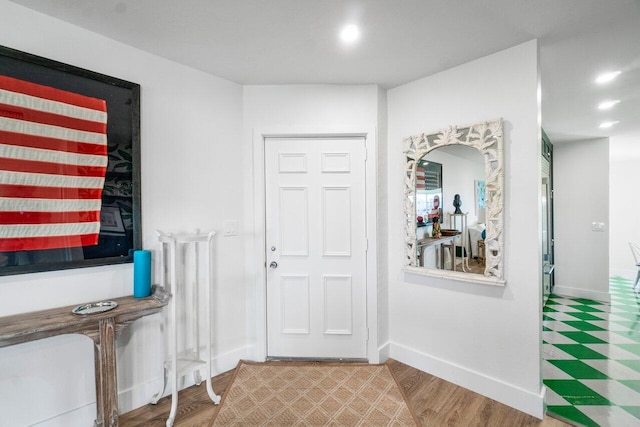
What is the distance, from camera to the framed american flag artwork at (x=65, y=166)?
1.56 m

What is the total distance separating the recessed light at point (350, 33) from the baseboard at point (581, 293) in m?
5.27

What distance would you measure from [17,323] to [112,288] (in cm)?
51

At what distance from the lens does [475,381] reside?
2.22 metres

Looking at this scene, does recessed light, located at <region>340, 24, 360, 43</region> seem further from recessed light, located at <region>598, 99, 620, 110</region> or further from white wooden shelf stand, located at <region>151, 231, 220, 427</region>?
recessed light, located at <region>598, 99, 620, 110</region>

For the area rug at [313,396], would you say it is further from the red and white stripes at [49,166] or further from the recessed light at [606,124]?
the recessed light at [606,124]

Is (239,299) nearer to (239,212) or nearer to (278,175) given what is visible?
(239,212)

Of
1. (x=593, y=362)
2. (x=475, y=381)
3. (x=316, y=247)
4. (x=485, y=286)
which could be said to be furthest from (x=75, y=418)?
(x=593, y=362)

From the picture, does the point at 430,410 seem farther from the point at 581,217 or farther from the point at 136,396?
the point at 581,217

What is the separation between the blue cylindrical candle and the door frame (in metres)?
0.91

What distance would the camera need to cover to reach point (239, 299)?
2.65 meters

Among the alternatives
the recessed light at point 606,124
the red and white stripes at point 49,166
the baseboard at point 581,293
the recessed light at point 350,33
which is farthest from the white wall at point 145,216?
the baseboard at point 581,293

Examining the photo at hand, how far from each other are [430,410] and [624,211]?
741 centimetres

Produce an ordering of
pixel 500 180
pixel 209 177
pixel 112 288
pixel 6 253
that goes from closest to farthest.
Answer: pixel 6 253
pixel 112 288
pixel 500 180
pixel 209 177

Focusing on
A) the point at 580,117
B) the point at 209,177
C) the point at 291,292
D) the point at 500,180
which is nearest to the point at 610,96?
the point at 580,117
